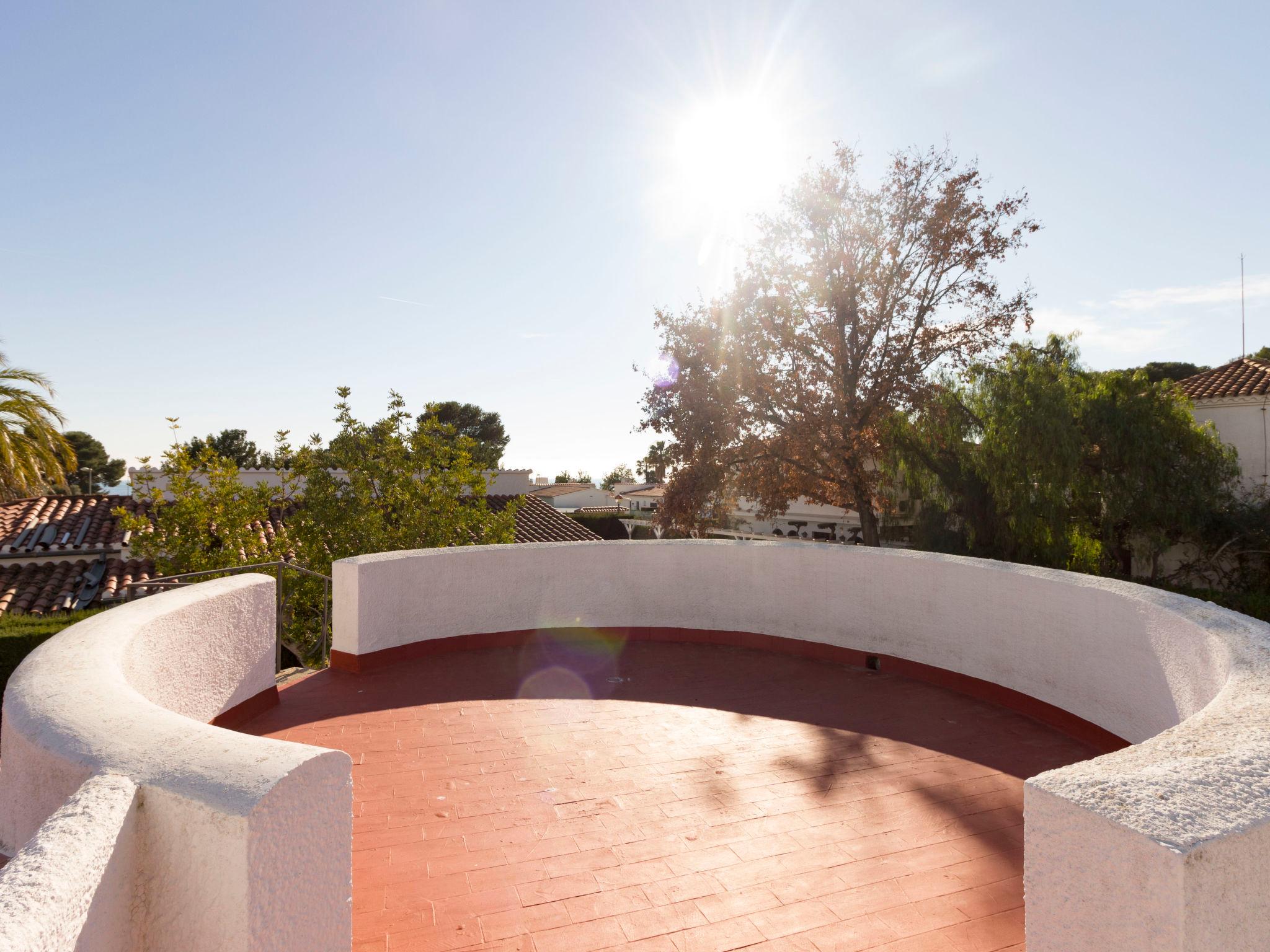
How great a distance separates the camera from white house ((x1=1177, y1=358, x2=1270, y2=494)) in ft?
62.7

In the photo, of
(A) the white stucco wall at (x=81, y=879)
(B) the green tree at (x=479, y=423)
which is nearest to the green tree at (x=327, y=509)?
(A) the white stucco wall at (x=81, y=879)

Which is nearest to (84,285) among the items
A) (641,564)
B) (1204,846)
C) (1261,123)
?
(641,564)

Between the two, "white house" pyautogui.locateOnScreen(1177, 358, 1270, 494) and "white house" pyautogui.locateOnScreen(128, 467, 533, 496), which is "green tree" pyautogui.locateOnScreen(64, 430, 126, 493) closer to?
"white house" pyautogui.locateOnScreen(128, 467, 533, 496)

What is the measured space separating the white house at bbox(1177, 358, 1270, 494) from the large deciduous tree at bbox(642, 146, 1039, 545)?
22.2 feet

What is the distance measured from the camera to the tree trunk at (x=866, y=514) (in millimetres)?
19234

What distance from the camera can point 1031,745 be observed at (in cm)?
510

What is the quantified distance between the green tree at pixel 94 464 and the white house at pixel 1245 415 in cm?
6799

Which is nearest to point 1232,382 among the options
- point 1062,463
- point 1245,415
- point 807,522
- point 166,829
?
point 1245,415

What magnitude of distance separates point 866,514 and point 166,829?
1933cm

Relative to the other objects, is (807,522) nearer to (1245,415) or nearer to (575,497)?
(1245,415)

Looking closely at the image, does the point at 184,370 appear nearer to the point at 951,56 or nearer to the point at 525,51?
the point at 525,51

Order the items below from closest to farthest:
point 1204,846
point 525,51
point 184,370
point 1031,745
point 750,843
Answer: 1. point 1204,846
2. point 750,843
3. point 1031,745
4. point 525,51
5. point 184,370

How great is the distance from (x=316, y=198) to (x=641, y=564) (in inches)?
392

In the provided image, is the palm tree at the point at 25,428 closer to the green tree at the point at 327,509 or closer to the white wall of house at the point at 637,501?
the green tree at the point at 327,509
